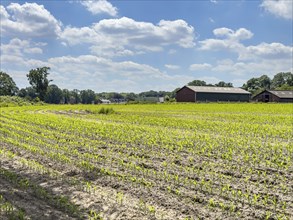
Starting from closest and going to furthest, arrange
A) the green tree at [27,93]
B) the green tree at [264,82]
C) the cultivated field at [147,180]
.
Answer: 1. the cultivated field at [147,180]
2. the green tree at [27,93]
3. the green tree at [264,82]

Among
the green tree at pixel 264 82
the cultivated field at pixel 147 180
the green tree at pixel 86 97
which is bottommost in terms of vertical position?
the cultivated field at pixel 147 180

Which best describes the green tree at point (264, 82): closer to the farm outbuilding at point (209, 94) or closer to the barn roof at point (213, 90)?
the farm outbuilding at point (209, 94)

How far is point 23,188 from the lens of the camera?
7164 millimetres

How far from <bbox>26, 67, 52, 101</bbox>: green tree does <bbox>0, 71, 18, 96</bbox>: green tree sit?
29.0 ft

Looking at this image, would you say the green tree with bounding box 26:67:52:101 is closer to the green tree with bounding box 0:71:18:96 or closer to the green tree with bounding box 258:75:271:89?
the green tree with bounding box 0:71:18:96

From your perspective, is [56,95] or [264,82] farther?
[264,82]

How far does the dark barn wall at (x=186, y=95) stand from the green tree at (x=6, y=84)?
5769 cm

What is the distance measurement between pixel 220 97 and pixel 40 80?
188ft

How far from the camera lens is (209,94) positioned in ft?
268

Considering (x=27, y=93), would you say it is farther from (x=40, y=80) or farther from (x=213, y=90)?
(x=213, y=90)

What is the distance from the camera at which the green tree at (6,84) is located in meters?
104

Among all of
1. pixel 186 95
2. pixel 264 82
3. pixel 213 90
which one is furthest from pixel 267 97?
pixel 264 82

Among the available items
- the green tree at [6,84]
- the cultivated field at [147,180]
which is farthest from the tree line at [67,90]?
the cultivated field at [147,180]

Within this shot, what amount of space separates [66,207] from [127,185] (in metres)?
1.58
